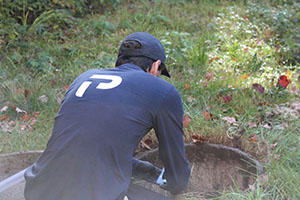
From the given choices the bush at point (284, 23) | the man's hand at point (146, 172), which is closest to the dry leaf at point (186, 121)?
the man's hand at point (146, 172)

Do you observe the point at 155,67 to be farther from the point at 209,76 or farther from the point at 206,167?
the point at 209,76

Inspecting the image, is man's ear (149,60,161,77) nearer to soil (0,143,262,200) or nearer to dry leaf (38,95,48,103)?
soil (0,143,262,200)

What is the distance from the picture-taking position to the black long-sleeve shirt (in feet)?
5.69

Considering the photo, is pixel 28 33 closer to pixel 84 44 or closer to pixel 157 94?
pixel 84 44

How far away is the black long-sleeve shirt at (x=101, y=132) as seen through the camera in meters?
1.73

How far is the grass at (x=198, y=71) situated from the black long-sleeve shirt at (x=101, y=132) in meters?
0.95

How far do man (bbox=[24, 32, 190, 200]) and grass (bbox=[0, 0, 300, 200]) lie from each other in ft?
3.12

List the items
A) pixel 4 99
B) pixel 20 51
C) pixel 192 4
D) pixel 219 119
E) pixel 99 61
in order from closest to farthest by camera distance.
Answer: pixel 219 119
pixel 4 99
pixel 99 61
pixel 20 51
pixel 192 4

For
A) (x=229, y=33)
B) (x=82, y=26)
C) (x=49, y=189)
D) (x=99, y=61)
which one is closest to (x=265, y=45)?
(x=229, y=33)

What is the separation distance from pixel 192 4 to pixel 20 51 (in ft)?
9.67

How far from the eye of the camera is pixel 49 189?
179cm

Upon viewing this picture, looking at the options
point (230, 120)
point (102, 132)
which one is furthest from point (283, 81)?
point (102, 132)

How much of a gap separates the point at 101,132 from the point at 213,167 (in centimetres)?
159

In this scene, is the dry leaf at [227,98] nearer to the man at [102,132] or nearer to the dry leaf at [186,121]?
the dry leaf at [186,121]
